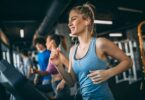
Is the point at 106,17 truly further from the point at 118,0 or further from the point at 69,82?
the point at 69,82

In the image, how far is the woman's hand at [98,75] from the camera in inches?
54.7

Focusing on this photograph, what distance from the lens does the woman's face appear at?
1.57m

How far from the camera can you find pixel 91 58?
147 cm

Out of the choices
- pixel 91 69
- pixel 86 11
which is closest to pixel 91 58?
pixel 91 69

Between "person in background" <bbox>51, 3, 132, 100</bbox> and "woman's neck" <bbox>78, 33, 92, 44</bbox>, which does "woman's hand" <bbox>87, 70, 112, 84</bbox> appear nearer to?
"person in background" <bbox>51, 3, 132, 100</bbox>

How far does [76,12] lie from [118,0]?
7.72m

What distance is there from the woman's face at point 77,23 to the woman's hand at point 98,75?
0.31 meters

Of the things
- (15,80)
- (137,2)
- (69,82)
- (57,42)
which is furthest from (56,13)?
(15,80)

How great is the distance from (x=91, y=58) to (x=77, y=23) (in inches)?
9.9

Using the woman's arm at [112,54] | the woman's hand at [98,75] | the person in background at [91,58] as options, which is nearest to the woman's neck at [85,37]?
the person in background at [91,58]

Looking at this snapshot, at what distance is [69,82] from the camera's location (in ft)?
5.60

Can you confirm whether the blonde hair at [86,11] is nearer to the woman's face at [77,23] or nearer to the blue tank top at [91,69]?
the woman's face at [77,23]

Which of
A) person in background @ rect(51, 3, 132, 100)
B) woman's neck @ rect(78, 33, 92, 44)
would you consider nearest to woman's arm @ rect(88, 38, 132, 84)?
person in background @ rect(51, 3, 132, 100)

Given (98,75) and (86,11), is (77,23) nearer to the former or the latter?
(86,11)
